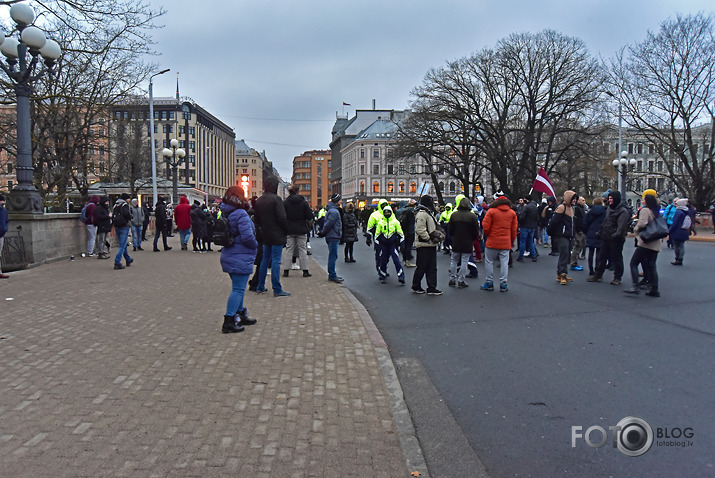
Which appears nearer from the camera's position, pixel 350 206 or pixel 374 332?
pixel 374 332

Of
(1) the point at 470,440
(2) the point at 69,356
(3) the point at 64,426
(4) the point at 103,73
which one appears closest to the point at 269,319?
(2) the point at 69,356

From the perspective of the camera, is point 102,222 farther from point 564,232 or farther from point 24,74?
point 564,232

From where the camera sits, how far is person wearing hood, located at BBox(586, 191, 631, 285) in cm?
957

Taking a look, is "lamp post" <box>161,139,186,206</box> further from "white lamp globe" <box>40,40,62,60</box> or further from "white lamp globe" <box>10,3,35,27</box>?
"white lamp globe" <box>10,3,35,27</box>

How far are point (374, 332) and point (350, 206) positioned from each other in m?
9.73

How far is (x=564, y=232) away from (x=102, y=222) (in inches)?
476

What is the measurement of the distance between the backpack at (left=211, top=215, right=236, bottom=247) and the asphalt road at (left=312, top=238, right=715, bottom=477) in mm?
2208

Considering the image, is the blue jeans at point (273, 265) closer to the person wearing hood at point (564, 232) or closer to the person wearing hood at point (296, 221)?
the person wearing hood at point (296, 221)

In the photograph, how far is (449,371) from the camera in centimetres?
478

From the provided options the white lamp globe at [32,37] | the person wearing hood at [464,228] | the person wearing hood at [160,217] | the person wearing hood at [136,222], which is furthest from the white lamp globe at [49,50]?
the person wearing hood at [464,228]

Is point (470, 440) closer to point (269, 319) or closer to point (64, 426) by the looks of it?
point (64, 426)

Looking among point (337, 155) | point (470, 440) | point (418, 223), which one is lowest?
point (470, 440)

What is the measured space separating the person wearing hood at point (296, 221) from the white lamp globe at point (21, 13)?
6851 mm

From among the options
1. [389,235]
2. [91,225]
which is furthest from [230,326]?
[91,225]
